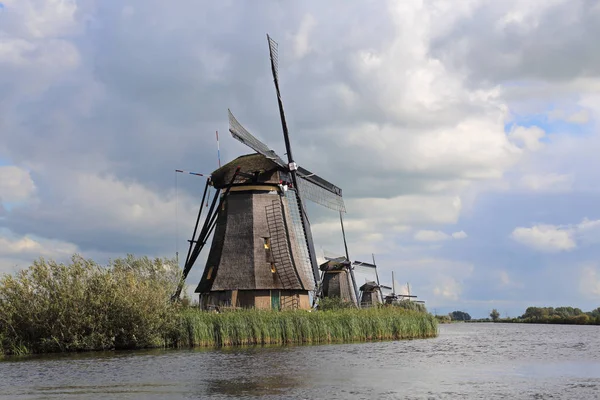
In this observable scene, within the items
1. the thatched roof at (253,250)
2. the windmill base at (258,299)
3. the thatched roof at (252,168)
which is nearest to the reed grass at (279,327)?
the windmill base at (258,299)

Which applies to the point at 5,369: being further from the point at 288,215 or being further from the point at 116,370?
the point at 288,215

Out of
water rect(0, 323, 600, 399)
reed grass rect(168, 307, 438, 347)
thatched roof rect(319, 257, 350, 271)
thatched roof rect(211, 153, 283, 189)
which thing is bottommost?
water rect(0, 323, 600, 399)

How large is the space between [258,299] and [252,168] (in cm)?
614

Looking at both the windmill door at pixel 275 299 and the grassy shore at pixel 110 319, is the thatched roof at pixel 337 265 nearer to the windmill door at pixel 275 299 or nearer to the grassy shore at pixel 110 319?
the windmill door at pixel 275 299

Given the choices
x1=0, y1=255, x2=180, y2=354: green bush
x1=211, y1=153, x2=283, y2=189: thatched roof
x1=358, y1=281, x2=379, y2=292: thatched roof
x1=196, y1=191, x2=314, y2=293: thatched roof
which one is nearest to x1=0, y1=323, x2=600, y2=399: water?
x1=0, y1=255, x2=180, y2=354: green bush

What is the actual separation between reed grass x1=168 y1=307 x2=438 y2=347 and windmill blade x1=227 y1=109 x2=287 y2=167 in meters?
8.23

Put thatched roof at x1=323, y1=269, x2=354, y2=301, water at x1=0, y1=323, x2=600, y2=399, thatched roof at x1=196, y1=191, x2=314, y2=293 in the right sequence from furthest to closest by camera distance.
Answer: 1. thatched roof at x1=323, y1=269, x2=354, y2=301
2. thatched roof at x1=196, y1=191, x2=314, y2=293
3. water at x1=0, y1=323, x2=600, y2=399

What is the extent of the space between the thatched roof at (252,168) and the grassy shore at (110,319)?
7592 mm

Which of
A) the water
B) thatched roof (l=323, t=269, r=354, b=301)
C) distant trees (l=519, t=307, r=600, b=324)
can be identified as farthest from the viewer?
distant trees (l=519, t=307, r=600, b=324)

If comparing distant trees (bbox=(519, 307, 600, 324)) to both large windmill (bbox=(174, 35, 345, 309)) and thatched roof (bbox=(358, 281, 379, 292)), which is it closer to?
thatched roof (bbox=(358, 281, 379, 292))

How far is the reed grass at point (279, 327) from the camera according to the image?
26.0 metres

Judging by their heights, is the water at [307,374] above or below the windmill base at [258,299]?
below

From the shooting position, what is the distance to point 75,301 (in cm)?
2466

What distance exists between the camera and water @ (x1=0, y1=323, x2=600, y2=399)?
1476cm
